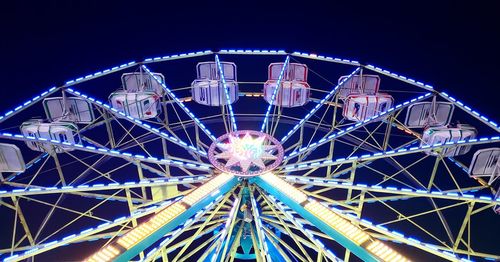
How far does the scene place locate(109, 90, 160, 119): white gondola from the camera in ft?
52.2

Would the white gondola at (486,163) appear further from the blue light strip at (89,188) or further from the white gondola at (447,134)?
the blue light strip at (89,188)

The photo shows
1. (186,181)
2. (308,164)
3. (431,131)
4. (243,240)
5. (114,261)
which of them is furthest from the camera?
(431,131)

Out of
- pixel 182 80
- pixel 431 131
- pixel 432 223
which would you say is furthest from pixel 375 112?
pixel 182 80

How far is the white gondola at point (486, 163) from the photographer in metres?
13.1

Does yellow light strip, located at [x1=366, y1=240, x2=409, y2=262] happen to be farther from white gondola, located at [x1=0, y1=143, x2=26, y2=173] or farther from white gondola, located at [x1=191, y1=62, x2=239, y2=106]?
white gondola, located at [x1=0, y1=143, x2=26, y2=173]

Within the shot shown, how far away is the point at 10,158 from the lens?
A: 13367mm

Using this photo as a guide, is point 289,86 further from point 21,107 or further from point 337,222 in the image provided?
point 21,107

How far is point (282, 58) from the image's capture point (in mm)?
25906

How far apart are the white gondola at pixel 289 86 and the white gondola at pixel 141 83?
4.05m

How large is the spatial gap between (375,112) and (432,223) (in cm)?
471

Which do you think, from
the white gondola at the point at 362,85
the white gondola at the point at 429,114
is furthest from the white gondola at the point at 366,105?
the white gondola at the point at 429,114

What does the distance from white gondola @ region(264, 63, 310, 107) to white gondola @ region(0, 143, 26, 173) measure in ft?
28.0

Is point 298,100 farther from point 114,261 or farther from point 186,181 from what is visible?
point 114,261

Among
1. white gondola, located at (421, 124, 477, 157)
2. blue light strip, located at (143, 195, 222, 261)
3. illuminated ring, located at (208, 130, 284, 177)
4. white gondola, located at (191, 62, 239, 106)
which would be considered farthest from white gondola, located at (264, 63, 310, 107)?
blue light strip, located at (143, 195, 222, 261)
